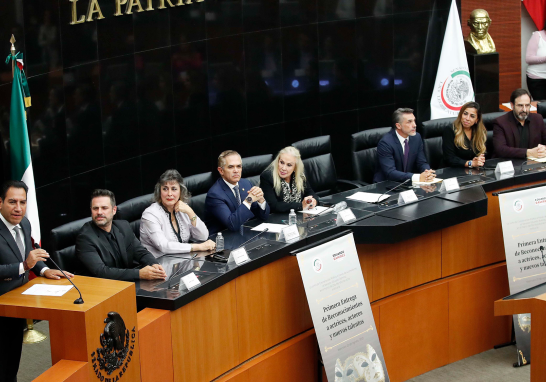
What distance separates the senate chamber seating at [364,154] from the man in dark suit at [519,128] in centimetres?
95

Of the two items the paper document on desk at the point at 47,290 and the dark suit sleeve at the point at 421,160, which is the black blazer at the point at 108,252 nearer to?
the paper document on desk at the point at 47,290

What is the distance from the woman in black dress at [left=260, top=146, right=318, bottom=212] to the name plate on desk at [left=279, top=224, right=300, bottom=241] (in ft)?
1.97

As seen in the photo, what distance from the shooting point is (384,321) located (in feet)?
14.5

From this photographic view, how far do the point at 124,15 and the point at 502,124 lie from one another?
309 cm

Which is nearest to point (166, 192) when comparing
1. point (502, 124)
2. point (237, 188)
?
point (237, 188)

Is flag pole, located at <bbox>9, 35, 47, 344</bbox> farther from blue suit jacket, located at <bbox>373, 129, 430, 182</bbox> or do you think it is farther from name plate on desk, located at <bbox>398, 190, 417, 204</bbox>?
blue suit jacket, located at <bbox>373, 129, 430, 182</bbox>

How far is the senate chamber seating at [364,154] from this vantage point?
227 inches

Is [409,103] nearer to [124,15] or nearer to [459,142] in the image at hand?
[459,142]

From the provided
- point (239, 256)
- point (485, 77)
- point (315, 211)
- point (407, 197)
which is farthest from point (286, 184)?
point (485, 77)

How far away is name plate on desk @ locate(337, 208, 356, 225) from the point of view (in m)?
4.23

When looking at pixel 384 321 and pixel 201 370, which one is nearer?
pixel 201 370

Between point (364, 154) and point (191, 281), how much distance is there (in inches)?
111

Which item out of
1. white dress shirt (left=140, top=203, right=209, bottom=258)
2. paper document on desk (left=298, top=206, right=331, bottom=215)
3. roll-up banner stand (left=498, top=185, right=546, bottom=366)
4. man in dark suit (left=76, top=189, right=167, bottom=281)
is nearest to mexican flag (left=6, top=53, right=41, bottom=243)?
white dress shirt (left=140, top=203, right=209, bottom=258)

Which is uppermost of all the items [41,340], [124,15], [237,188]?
[124,15]
